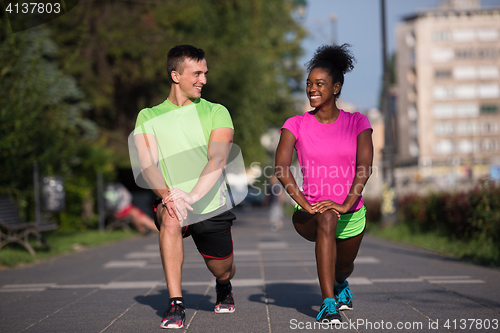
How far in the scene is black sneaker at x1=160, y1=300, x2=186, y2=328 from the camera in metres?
4.19

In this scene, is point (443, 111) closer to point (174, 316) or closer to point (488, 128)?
point (488, 128)

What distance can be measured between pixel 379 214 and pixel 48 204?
9.74 metres

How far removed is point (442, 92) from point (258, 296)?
77338mm

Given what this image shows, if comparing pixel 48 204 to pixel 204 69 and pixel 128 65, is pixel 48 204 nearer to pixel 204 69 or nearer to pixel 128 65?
pixel 128 65

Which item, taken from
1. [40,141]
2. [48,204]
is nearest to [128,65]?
[48,204]

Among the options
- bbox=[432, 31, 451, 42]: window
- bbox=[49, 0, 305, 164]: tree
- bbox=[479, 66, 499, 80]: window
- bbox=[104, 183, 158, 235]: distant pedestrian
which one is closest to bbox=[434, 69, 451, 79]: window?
bbox=[432, 31, 451, 42]: window

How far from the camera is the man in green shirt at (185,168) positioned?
14.2 ft

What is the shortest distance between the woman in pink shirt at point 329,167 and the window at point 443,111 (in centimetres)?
7791

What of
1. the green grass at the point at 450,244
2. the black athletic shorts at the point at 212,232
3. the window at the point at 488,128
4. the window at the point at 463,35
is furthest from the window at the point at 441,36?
the black athletic shorts at the point at 212,232

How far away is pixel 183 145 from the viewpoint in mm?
4418

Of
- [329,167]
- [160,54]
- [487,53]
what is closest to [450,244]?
[329,167]

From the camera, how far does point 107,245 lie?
46.5 feet

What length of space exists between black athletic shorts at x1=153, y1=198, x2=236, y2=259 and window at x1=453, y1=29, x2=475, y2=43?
79.0 metres
